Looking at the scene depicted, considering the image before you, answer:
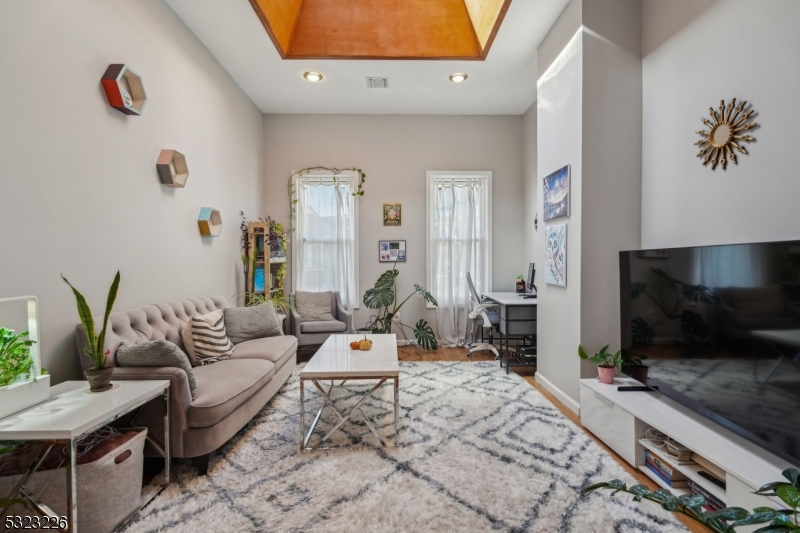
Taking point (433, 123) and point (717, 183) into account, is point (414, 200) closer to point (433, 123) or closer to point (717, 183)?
point (433, 123)

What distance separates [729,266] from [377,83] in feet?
12.0

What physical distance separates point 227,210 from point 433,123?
2.92 meters

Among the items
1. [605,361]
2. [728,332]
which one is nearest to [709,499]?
[728,332]

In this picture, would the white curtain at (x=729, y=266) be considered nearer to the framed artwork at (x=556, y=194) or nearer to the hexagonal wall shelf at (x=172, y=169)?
the framed artwork at (x=556, y=194)

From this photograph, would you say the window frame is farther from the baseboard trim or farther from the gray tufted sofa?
the gray tufted sofa

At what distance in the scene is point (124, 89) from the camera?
238 cm

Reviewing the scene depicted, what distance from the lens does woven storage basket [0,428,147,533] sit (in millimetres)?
1527

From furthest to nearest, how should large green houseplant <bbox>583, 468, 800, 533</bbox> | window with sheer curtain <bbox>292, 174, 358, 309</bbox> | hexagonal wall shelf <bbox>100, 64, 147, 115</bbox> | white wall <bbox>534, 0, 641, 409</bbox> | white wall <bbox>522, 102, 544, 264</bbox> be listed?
window with sheer curtain <bbox>292, 174, 358, 309</bbox>
white wall <bbox>522, 102, 544, 264</bbox>
white wall <bbox>534, 0, 641, 409</bbox>
hexagonal wall shelf <bbox>100, 64, 147, 115</bbox>
large green houseplant <bbox>583, 468, 800, 533</bbox>

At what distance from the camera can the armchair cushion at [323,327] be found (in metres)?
4.38

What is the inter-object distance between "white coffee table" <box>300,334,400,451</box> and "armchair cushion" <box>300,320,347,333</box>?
1308mm

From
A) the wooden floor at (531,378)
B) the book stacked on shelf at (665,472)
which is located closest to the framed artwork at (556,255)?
the wooden floor at (531,378)

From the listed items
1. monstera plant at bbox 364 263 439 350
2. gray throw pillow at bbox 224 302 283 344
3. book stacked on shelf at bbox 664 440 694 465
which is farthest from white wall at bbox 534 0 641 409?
gray throw pillow at bbox 224 302 283 344

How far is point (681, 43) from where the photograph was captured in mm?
2297

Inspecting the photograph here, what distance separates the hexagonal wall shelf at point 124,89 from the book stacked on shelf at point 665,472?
3677mm
